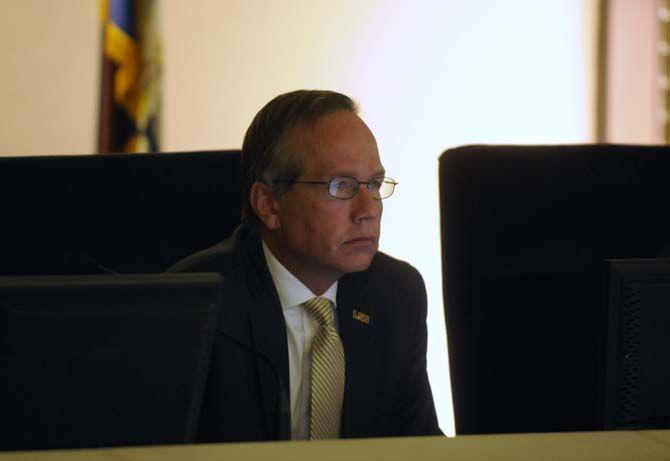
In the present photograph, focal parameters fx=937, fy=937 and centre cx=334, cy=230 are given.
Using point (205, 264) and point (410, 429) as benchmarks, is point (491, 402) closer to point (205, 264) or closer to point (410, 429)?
point (410, 429)

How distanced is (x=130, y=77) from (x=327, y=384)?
5.55ft

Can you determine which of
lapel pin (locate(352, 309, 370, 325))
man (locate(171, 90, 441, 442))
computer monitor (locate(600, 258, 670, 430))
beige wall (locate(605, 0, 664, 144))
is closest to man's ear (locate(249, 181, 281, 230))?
man (locate(171, 90, 441, 442))

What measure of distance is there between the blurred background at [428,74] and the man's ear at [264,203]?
5.47 ft

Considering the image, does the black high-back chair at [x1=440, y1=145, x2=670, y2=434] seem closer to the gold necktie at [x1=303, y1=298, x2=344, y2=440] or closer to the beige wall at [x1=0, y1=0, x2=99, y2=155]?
the gold necktie at [x1=303, y1=298, x2=344, y2=440]

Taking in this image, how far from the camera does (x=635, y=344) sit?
3.20ft

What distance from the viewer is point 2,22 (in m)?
2.57

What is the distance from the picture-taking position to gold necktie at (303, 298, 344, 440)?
Result: 4.74 feet

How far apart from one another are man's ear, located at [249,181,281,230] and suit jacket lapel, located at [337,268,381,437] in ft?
0.54

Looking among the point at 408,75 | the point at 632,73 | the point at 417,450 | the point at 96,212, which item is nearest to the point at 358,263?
the point at 96,212

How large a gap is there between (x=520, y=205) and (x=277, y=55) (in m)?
2.07

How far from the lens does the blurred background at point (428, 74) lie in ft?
11.0

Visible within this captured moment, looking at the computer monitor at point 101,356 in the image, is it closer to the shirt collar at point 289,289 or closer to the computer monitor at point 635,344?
the computer monitor at point 635,344

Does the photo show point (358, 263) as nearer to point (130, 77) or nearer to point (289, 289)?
point (289, 289)

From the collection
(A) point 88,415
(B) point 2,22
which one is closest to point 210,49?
(B) point 2,22
